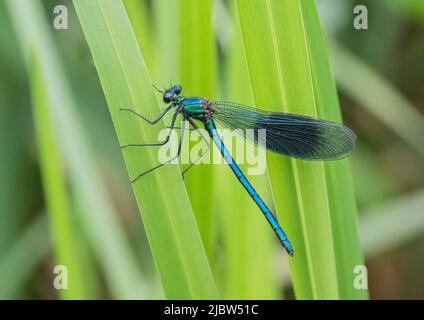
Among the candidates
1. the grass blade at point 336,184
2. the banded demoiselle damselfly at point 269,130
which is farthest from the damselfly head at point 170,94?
the grass blade at point 336,184

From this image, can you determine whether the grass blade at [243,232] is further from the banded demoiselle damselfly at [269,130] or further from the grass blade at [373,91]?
the grass blade at [373,91]

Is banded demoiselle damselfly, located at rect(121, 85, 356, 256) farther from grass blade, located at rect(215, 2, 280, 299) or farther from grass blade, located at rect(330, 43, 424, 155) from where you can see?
grass blade, located at rect(330, 43, 424, 155)

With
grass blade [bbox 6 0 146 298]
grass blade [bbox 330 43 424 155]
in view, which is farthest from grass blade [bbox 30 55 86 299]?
grass blade [bbox 330 43 424 155]

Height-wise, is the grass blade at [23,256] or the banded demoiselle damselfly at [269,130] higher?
the banded demoiselle damselfly at [269,130]

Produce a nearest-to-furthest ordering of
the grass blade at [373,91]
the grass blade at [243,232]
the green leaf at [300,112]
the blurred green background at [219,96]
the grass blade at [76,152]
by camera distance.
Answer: the green leaf at [300,112], the grass blade at [243,232], the grass blade at [76,152], the blurred green background at [219,96], the grass blade at [373,91]

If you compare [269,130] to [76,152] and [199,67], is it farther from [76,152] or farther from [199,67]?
[76,152]

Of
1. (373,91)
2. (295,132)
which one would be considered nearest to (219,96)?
(295,132)

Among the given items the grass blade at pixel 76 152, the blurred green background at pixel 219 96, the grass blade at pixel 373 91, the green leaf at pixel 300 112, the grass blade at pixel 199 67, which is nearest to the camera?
the green leaf at pixel 300 112

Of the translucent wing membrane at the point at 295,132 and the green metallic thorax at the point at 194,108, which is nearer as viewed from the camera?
the translucent wing membrane at the point at 295,132

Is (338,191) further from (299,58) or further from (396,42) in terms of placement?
(396,42)
